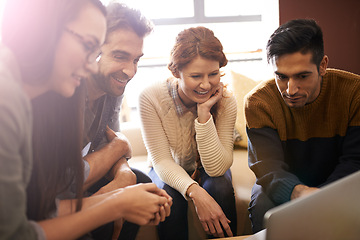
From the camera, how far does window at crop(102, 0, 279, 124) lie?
2082 mm

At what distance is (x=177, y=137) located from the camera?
1086 millimetres

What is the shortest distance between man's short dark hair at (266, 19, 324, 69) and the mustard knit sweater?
134 millimetres

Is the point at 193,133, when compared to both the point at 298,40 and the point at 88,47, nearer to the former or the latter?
the point at 298,40

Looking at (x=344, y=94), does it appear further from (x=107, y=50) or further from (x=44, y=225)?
(x=44, y=225)

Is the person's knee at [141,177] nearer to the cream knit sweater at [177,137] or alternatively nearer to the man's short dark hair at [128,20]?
the cream knit sweater at [177,137]

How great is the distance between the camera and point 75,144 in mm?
563

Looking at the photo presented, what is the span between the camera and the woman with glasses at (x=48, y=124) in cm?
41

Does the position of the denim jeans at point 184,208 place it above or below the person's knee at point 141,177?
below

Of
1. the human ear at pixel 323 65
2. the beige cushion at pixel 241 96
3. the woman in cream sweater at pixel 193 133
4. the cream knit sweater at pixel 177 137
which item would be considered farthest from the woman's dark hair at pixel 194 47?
the beige cushion at pixel 241 96

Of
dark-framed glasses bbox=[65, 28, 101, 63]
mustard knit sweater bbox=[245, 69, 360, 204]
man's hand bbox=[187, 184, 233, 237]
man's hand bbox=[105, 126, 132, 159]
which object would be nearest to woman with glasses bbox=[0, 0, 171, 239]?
dark-framed glasses bbox=[65, 28, 101, 63]

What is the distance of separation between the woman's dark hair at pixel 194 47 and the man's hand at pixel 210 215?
426mm

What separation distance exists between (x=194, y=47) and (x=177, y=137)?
32 cm

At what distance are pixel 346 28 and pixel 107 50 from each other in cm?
162

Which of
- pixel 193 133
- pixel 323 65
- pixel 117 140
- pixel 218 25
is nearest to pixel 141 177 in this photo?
pixel 117 140
